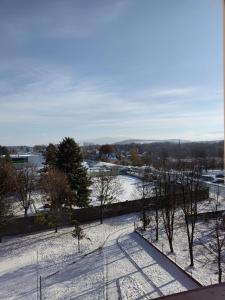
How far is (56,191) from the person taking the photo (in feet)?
67.1

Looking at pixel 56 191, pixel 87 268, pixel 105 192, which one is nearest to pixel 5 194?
pixel 56 191

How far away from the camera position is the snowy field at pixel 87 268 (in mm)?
11852

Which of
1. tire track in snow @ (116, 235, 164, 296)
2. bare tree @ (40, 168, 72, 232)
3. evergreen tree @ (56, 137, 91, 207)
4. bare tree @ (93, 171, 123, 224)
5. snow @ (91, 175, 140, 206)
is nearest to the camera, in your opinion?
tire track in snow @ (116, 235, 164, 296)

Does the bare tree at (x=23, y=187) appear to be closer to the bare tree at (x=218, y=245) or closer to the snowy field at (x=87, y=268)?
the snowy field at (x=87, y=268)

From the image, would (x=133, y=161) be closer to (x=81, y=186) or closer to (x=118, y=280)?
(x=81, y=186)

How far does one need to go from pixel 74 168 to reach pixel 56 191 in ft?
11.4

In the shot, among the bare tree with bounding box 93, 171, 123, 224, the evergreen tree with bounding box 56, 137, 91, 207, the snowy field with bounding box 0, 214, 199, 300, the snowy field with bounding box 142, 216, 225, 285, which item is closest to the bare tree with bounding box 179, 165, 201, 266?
the snowy field with bounding box 142, 216, 225, 285

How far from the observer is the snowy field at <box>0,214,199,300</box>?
467 inches

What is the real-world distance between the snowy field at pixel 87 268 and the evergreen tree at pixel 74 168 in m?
3.99

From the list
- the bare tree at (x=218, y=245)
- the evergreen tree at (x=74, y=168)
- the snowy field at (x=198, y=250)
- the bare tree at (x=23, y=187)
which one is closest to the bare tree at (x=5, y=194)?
the bare tree at (x=23, y=187)

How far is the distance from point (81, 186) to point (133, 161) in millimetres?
34521

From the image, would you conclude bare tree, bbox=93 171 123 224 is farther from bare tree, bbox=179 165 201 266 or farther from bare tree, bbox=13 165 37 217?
bare tree, bbox=179 165 201 266

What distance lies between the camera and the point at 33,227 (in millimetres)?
20312

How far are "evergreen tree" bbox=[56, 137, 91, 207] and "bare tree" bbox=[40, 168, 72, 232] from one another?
1.46 m
